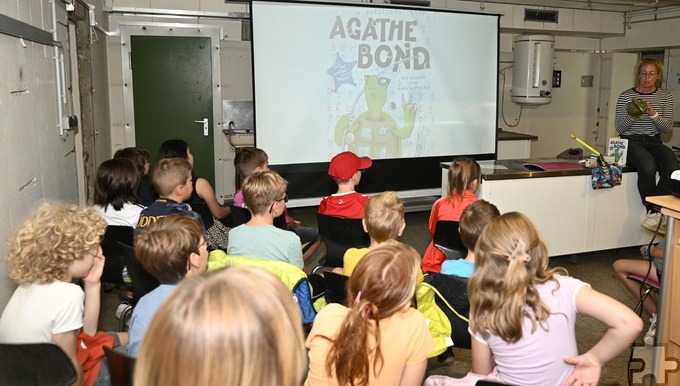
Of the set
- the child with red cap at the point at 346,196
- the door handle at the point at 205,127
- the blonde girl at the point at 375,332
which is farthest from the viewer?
the door handle at the point at 205,127

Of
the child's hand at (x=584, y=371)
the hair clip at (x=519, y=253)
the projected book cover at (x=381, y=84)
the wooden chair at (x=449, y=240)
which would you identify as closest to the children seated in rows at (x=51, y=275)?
the hair clip at (x=519, y=253)

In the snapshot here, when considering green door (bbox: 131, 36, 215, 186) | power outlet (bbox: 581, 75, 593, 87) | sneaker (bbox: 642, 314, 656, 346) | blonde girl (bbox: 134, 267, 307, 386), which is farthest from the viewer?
power outlet (bbox: 581, 75, 593, 87)

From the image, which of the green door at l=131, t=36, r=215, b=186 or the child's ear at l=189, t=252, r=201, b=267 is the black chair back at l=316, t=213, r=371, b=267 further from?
the green door at l=131, t=36, r=215, b=186

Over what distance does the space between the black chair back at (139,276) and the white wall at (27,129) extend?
47 cm

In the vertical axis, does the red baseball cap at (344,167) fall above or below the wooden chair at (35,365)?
above

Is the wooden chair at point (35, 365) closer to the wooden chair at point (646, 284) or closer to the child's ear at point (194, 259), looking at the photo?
the child's ear at point (194, 259)

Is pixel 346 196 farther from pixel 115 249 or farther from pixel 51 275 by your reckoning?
pixel 51 275

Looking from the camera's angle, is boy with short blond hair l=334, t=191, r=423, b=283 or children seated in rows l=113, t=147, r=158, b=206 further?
children seated in rows l=113, t=147, r=158, b=206

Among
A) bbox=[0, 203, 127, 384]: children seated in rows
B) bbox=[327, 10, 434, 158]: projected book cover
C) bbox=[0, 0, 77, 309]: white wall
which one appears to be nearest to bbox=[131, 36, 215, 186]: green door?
bbox=[327, 10, 434, 158]: projected book cover

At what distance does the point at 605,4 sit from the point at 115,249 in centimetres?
717

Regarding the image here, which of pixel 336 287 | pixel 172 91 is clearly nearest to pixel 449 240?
pixel 336 287

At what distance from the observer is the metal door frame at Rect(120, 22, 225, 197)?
601cm

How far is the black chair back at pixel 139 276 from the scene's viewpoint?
7.86 feet

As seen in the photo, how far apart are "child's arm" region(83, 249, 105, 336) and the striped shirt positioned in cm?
436
